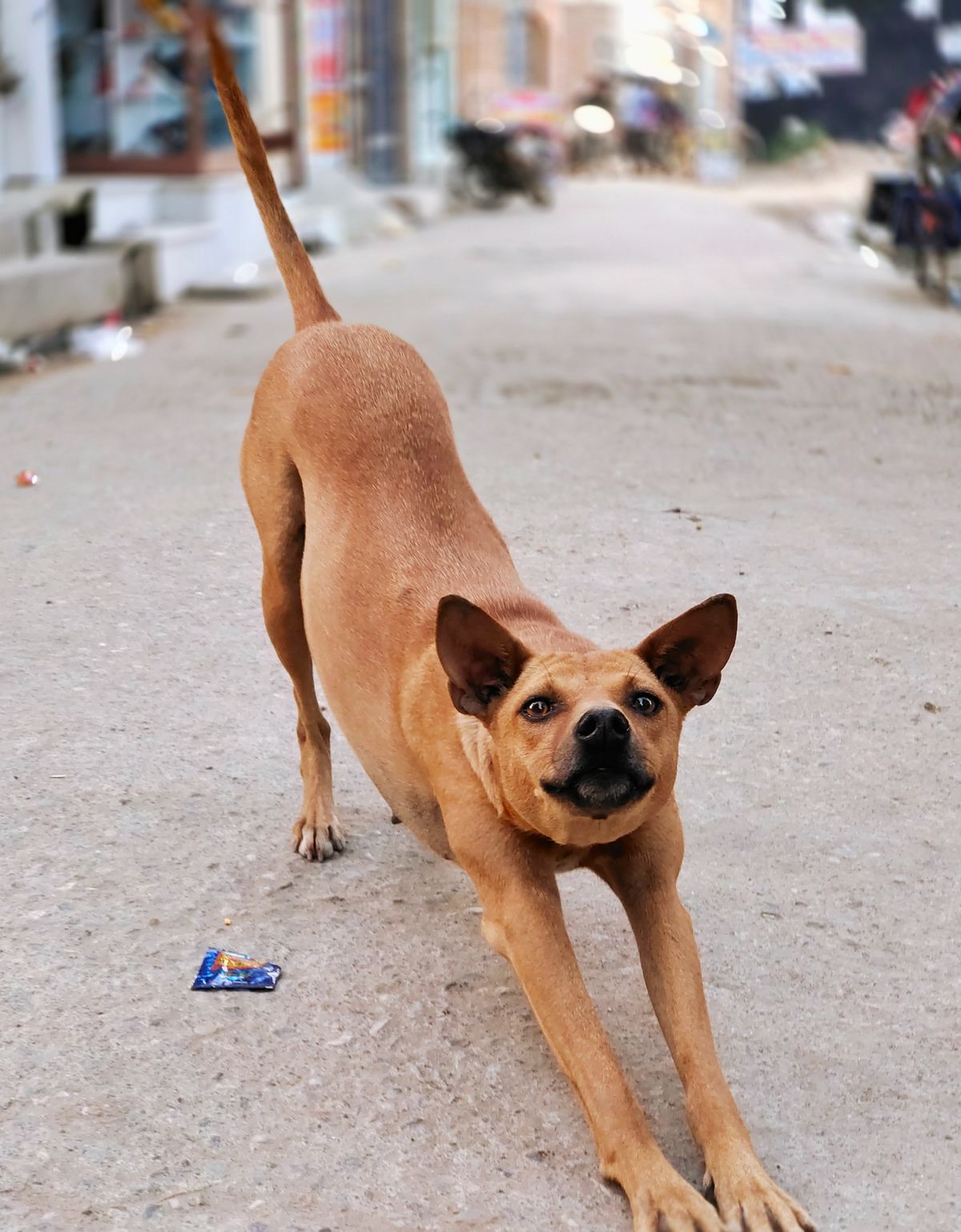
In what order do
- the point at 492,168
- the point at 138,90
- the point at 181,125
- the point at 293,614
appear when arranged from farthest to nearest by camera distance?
the point at 492,168 → the point at 181,125 → the point at 138,90 → the point at 293,614

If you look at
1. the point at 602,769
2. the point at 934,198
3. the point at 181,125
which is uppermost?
the point at 181,125

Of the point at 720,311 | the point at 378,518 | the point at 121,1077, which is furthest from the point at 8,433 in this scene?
the point at 720,311

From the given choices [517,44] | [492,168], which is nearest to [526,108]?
[517,44]

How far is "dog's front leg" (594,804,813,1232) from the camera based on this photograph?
245 centimetres

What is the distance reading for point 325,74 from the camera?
20531 millimetres

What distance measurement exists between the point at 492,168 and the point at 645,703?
71.8ft

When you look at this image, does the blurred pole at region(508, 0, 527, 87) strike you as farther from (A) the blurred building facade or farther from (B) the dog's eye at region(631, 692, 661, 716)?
(B) the dog's eye at region(631, 692, 661, 716)

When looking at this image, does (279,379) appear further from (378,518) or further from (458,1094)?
(458,1094)

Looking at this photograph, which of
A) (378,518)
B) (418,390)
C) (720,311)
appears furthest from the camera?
(720,311)

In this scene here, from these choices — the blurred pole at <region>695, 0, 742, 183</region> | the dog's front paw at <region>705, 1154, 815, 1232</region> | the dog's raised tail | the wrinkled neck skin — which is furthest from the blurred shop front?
the blurred pole at <region>695, 0, 742, 183</region>

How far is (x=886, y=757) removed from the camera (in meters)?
4.04

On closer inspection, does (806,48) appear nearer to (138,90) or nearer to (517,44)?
(517,44)

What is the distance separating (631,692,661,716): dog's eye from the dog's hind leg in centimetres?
124

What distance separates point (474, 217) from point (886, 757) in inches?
756
